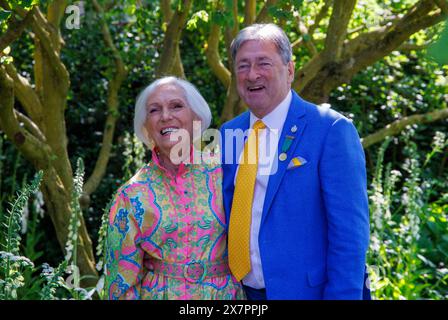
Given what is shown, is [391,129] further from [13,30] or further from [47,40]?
[13,30]

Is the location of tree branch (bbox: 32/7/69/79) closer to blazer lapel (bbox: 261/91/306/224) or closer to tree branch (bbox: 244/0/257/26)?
tree branch (bbox: 244/0/257/26)

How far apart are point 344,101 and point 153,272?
15.5 feet

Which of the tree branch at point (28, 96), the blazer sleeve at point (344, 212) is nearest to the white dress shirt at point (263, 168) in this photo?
the blazer sleeve at point (344, 212)

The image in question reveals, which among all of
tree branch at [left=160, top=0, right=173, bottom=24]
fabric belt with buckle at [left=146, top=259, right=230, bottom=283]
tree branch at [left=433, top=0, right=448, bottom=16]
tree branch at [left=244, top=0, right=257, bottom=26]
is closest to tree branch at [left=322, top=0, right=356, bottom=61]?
tree branch at [left=244, top=0, right=257, bottom=26]

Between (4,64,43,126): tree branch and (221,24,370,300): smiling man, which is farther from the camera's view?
(4,64,43,126): tree branch

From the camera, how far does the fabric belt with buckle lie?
2674mm

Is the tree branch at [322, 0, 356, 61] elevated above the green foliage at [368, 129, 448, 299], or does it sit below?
above

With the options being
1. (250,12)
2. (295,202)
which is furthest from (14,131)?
(295,202)

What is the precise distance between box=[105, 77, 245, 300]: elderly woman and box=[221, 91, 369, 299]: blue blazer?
0.21 m

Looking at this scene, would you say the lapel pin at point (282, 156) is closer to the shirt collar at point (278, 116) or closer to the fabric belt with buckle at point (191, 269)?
the shirt collar at point (278, 116)

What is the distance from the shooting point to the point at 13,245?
2.84m

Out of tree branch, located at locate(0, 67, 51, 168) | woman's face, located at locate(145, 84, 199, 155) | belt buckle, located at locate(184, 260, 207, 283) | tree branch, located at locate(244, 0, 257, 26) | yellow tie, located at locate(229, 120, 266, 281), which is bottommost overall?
belt buckle, located at locate(184, 260, 207, 283)
